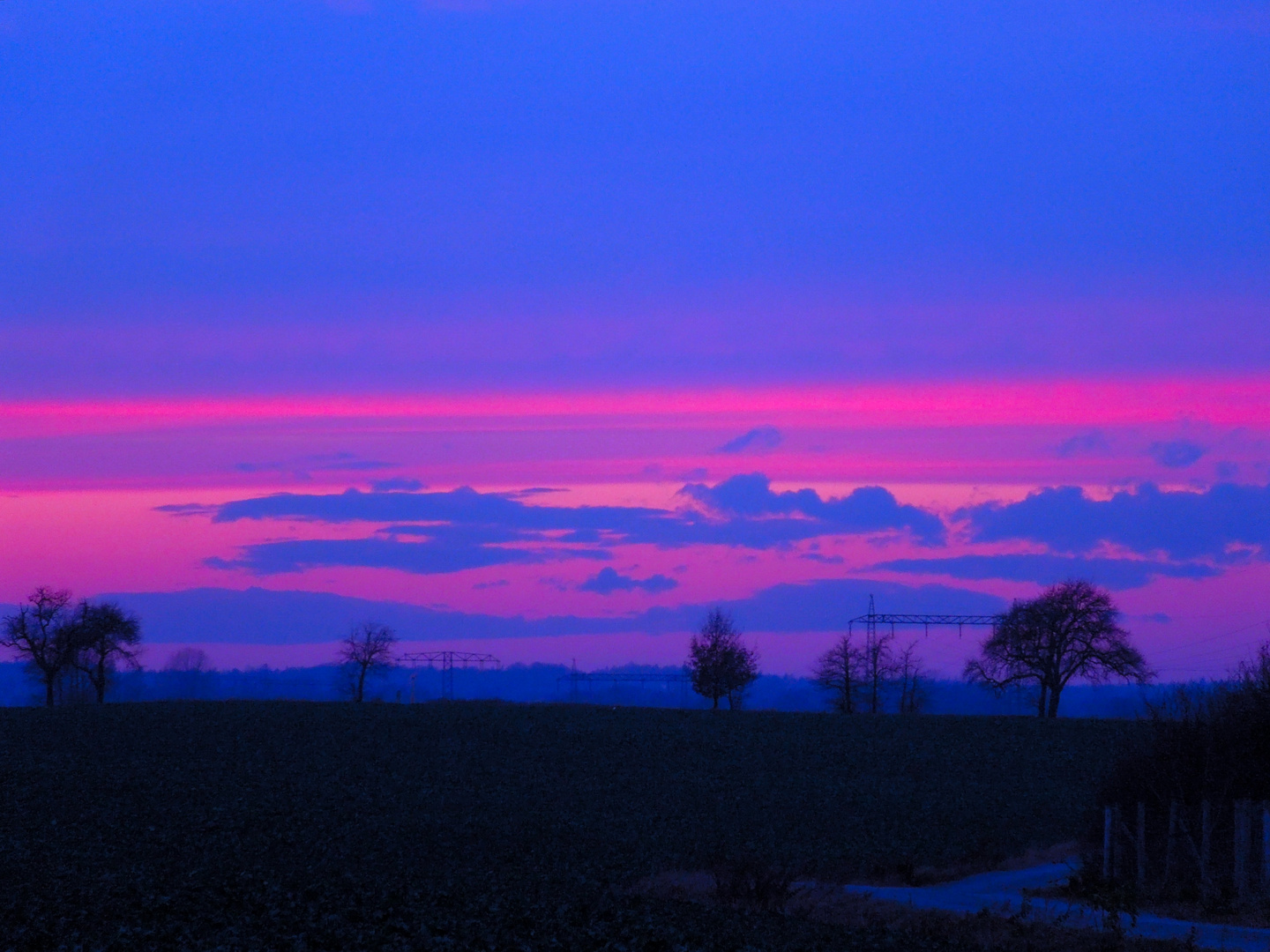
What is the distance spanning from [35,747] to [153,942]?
134ft

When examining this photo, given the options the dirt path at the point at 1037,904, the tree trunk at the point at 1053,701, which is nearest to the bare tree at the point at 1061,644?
the tree trunk at the point at 1053,701

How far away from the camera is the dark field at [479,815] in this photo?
21.4 m

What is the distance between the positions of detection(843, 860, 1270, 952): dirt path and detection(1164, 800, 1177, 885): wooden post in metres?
2.69

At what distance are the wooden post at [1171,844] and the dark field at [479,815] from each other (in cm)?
748

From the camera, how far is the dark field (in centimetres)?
Result: 2138

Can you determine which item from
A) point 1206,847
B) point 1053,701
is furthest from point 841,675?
point 1206,847

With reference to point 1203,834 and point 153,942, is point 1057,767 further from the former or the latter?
point 153,942

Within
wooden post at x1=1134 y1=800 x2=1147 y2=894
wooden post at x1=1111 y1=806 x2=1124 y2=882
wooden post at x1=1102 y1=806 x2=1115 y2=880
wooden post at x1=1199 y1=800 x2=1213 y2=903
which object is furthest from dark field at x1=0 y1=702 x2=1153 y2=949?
wooden post at x1=1199 y1=800 x2=1213 y2=903

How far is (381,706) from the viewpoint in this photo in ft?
244

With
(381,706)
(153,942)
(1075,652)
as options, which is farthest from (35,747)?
(1075,652)

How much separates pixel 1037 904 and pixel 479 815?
21476 millimetres

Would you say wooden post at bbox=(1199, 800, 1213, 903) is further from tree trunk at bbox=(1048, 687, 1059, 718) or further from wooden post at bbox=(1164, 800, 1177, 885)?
tree trunk at bbox=(1048, 687, 1059, 718)

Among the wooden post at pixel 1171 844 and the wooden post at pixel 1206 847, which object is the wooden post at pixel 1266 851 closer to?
the wooden post at pixel 1206 847

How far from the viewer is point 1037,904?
2655cm
